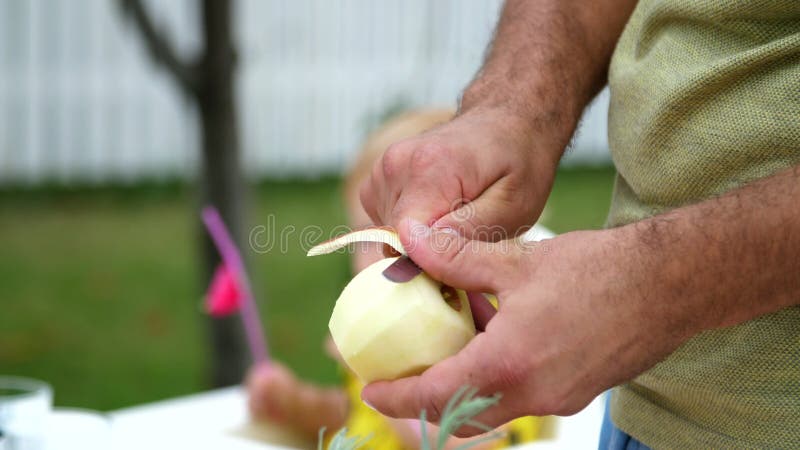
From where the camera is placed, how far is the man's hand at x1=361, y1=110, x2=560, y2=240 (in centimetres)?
106

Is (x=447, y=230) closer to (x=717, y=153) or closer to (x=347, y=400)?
(x=717, y=153)

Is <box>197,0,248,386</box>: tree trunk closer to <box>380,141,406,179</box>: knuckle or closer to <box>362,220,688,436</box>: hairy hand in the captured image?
<box>380,141,406,179</box>: knuckle

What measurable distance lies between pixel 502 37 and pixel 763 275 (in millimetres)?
516

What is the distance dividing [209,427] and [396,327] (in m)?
1.50

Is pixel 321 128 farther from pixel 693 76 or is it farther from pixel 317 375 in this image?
pixel 693 76

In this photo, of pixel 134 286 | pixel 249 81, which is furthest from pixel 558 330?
pixel 249 81

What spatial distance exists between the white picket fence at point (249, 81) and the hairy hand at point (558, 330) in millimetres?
5916

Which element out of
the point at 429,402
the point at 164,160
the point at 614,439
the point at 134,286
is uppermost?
the point at 429,402

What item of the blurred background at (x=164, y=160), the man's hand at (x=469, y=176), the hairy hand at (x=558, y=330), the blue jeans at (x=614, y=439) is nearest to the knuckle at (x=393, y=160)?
the man's hand at (x=469, y=176)

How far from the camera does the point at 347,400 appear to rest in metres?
2.61

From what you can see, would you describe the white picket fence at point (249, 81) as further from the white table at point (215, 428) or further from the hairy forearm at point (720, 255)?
the hairy forearm at point (720, 255)

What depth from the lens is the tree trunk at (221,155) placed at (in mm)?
3227

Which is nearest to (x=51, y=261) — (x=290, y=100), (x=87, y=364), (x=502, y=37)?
(x=87, y=364)

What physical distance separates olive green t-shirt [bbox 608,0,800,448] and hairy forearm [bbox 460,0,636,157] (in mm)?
101
